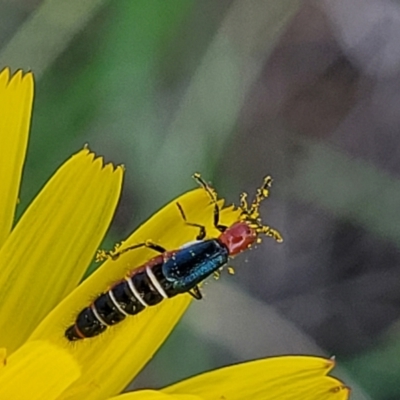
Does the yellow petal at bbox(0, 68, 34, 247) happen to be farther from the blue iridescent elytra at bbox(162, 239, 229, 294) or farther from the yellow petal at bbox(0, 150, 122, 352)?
the blue iridescent elytra at bbox(162, 239, 229, 294)

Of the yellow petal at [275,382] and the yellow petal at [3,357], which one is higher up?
the yellow petal at [3,357]

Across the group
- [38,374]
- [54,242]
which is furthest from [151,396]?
[54,242]

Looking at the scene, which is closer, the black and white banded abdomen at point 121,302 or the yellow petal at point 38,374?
the yellow petal at point 38,374

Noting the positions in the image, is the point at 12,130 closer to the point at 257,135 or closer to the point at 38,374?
the point at 38,374

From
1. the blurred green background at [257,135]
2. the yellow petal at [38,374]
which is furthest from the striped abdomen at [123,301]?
the blurred green background at [257,135]

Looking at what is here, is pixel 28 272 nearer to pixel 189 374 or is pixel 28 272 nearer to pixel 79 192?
pixel 79 192

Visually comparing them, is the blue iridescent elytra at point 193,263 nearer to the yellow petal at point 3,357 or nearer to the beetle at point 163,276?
the beetle at point 163,276

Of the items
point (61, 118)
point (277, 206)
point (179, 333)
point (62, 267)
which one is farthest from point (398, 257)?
point (62, 267)
